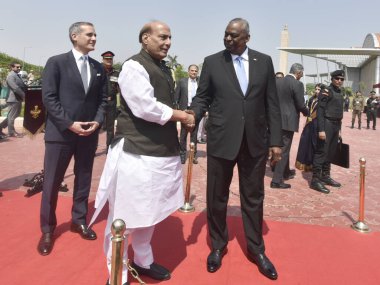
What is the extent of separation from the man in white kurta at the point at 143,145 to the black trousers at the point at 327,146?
3.92 metres

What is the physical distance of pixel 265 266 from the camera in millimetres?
3035

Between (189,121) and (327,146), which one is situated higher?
(189,121)

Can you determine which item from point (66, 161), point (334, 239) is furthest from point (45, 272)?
point (334, 239)

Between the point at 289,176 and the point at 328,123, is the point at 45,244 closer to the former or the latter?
the point at 328,123

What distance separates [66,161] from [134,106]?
142 centimetres

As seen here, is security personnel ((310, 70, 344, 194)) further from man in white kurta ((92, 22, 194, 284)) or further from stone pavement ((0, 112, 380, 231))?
man in white kurta ((92, 22, 194, 284))

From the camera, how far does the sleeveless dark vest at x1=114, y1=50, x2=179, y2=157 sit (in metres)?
2.52

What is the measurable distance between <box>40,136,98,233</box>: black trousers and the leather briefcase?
4.35 m

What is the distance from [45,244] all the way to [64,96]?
4.98 ft

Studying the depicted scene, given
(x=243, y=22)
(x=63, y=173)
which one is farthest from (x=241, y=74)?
(x=63, y=173)

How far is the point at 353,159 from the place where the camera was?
A: 30.2ft

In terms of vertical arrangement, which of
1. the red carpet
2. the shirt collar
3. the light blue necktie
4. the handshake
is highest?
the shirt collar

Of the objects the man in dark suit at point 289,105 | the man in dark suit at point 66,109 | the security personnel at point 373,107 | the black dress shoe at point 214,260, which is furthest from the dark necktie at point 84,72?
the security personnel at point 373,107

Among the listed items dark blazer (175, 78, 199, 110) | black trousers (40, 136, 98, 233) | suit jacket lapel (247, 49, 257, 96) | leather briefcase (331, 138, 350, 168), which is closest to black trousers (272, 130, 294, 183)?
leather briefcase (331, 138, 350, 168)
